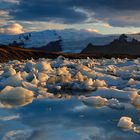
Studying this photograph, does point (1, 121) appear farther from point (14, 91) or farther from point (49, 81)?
point (49, 81)

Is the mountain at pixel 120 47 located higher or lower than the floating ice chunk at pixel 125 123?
lower

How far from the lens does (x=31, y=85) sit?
380 inches

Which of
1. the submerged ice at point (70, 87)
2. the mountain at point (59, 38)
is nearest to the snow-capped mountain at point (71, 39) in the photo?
the mountain at point (59, 38)

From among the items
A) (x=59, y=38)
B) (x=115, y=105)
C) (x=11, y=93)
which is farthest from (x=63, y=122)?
(x=59, y=38)

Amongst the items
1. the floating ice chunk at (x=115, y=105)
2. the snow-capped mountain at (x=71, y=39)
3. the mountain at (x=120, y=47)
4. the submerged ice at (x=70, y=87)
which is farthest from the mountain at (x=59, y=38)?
the floating ice chunk at (x=115, y=105)

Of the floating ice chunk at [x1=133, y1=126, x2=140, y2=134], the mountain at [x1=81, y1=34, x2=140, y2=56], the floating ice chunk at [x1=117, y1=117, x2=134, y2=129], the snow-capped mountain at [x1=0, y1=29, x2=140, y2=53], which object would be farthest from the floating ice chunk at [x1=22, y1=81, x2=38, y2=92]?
the mountain at [x1=81, y1=34, x2=140, y2=56]

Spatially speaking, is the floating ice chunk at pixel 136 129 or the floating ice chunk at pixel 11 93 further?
the floating ice chunk at pixel 11 93

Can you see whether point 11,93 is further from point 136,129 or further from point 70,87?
point 136,129

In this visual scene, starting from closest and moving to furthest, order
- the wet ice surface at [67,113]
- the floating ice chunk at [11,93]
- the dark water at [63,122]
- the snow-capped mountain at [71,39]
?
the dark water at [63,122] < the wet ice surface at [67,113] < the floating ice chunk at [11,93] < the snow-capped mountain at [71,39]

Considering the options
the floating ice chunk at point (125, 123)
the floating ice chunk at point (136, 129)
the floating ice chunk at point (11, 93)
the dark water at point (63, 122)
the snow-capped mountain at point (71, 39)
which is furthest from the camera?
the snow-capped mountain at point (71, 39)

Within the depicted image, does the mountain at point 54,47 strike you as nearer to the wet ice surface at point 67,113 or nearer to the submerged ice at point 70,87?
the submerged ice at point 70,87

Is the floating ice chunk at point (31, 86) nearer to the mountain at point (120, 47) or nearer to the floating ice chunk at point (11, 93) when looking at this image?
the floating ice chunk at point (11, 93)

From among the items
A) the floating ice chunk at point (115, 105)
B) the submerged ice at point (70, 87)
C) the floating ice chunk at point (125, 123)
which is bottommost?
the submerged ice at point (70, 87)

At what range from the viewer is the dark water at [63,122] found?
207 inches
